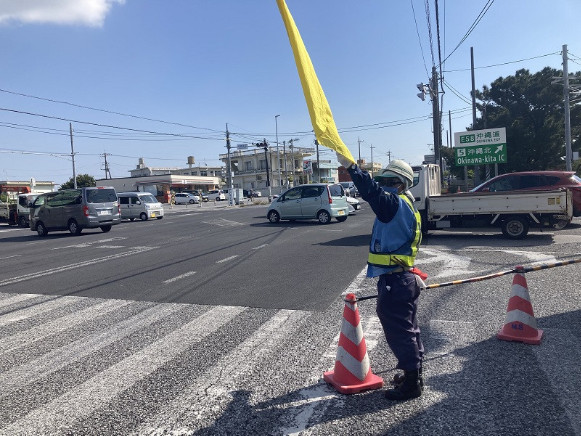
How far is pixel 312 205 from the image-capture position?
20.7m

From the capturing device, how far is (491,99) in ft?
148

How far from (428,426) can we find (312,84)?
2.62 m

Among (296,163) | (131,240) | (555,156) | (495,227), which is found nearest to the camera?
(495,227)

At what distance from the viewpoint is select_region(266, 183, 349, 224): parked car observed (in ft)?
66.9

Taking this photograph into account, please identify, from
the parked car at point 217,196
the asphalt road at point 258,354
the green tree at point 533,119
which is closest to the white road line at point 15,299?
the asphalt road at point 258,354

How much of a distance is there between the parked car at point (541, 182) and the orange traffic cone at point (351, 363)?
12218 millimetres

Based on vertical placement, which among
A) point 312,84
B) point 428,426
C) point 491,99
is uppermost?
point 491,99

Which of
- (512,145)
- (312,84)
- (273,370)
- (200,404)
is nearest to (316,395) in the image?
(273,370)

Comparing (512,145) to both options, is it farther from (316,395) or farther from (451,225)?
(316,395)

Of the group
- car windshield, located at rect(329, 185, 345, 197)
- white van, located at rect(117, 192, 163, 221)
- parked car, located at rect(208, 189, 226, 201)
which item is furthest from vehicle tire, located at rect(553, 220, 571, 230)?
parked car, located at rect(208, 189, 226, 201)

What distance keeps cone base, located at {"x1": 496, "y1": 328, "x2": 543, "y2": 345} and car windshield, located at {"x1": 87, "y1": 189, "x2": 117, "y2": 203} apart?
1851 centimetres

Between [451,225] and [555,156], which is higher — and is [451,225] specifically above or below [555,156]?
below

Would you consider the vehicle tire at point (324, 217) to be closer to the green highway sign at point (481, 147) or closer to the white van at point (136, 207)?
the green highway sign at point (481, 147)

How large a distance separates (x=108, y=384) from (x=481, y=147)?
2500cm
